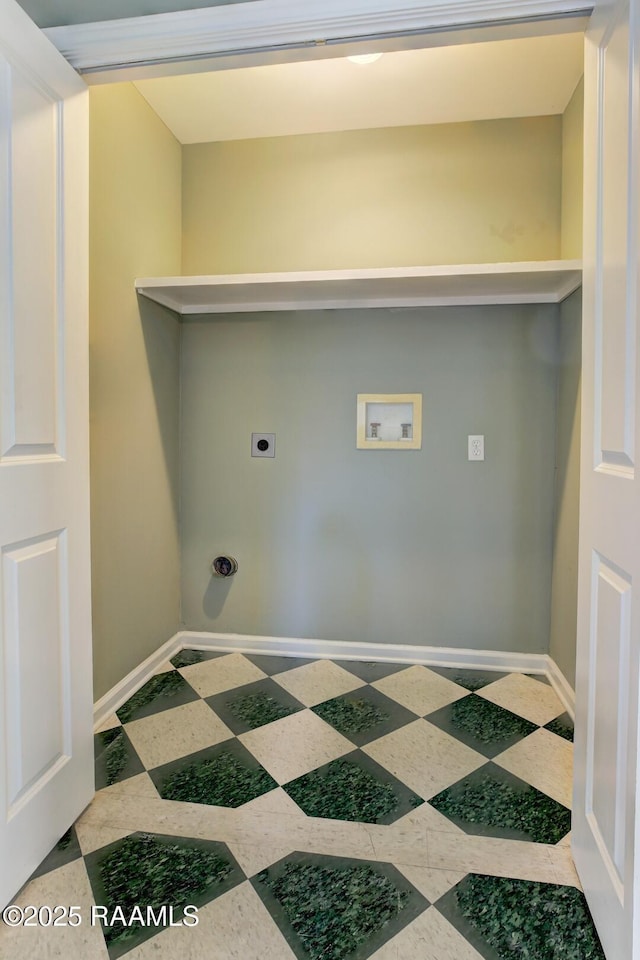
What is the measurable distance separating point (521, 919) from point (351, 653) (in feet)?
4.29

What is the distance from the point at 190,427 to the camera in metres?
2.43

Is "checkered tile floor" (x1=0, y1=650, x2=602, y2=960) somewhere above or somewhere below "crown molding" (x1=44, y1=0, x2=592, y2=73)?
below

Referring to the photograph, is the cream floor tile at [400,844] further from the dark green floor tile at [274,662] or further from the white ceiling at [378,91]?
the white ceiling at [378,91]

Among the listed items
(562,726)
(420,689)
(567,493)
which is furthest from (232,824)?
(567,493)

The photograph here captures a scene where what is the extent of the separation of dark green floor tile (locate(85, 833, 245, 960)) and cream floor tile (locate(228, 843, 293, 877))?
18 millimetres

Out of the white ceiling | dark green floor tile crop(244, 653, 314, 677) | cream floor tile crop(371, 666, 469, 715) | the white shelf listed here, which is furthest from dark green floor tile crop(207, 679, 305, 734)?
the white ceiling

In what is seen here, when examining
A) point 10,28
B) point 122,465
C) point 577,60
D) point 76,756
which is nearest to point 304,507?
point 122,465

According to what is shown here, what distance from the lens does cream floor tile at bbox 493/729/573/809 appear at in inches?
58.6

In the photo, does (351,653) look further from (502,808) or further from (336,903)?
(336,903)

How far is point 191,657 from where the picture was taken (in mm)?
2352

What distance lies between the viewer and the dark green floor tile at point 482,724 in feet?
5.59

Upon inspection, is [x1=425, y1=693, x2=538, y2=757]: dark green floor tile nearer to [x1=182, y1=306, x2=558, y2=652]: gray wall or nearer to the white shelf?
[x1=182, y1=306, x2=558, y2=652]: gray wall

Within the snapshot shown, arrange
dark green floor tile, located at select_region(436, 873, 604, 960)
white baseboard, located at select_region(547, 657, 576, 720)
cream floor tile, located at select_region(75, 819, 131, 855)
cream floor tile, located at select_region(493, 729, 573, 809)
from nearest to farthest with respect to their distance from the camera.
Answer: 1. dark green floor tile, located at select_region(436, 873, 604, 960)
2. cream floor tile, located at select_region(75, 819, 131, 855)
3. cream floor tile, located at select_region(493, 729, 573, 809)
4. white baseboard, located at select_region(547, 657, 576, 720)

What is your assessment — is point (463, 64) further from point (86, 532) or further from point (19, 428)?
point (86, 532)
